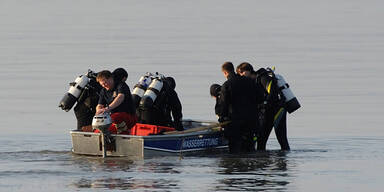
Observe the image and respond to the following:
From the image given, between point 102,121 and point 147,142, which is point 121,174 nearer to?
point 102,121

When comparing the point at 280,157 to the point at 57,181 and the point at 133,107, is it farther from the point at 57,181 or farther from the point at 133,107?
the point at 57,181

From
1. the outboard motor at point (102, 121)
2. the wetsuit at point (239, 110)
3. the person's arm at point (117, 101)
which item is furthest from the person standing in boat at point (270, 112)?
the outboard motor at point (102, 121)

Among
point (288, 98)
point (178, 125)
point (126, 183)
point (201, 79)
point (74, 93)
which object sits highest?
point (201, 79)

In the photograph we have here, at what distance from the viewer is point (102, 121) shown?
20453 millimetres

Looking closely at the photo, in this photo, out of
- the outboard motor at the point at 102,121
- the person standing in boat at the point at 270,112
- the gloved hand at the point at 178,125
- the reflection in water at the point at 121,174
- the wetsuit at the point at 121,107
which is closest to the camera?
the reflection in water at the point at 121,174

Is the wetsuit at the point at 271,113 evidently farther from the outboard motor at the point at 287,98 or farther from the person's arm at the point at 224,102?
the person's arm at the point at 224,102

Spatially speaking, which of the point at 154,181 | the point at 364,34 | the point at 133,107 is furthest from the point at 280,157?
the point at 364,34

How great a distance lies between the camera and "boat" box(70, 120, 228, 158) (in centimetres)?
2091

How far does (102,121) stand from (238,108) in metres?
2.57

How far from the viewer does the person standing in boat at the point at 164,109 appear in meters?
21.6

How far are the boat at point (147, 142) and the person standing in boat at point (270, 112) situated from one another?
987 millimetres

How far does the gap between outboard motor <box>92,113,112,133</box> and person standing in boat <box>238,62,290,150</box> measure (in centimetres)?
311

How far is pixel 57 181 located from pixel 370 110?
12.7 m

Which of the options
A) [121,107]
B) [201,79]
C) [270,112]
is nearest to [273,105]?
[270,112]
